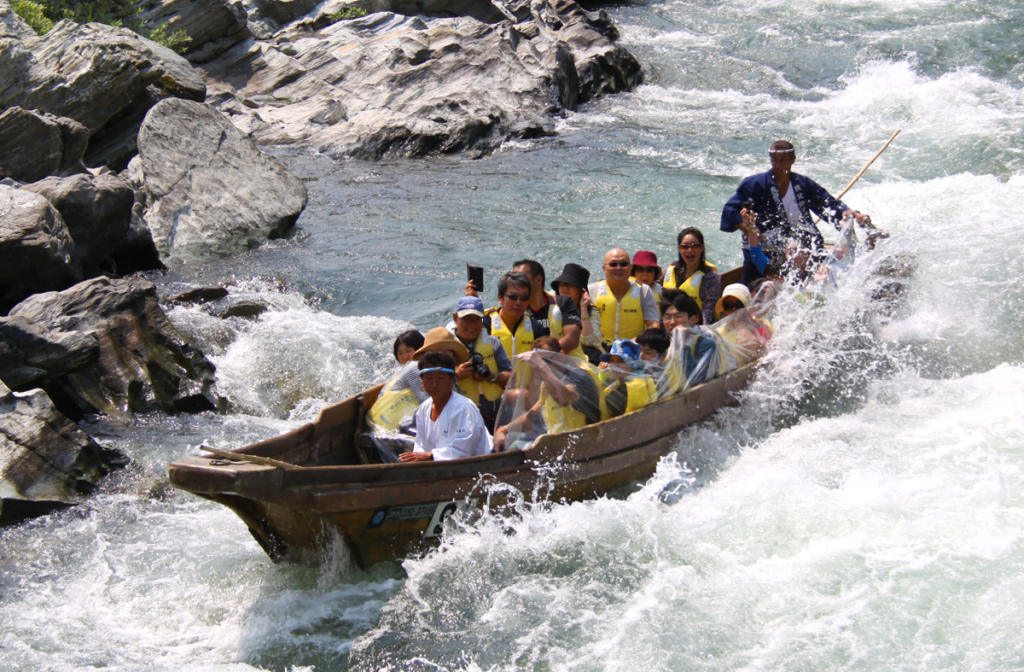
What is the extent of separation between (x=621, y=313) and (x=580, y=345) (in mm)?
657

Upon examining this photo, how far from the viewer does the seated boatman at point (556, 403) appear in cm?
564

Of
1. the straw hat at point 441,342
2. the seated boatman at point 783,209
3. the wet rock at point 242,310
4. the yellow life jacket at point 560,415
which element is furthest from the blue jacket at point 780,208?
the wet rock at point 242,310

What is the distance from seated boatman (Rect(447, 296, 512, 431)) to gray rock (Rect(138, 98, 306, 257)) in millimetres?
6598

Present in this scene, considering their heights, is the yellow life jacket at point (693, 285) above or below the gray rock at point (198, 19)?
below

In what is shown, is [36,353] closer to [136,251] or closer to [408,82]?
[136,251]

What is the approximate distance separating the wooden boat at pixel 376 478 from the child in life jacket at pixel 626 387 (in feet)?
0.30

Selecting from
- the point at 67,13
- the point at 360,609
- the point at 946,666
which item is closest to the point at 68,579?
the point at 360,609

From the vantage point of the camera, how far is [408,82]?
17.6 metres

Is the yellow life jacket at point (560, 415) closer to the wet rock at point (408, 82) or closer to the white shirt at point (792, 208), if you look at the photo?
the white shirt at point (792, 208)

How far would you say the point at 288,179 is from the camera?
1287 centimetres

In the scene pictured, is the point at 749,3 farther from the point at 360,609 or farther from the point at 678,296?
the point at 360,609

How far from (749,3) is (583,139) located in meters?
11.3

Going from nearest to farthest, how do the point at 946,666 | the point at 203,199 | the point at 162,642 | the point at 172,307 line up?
the point at 946,666 → the point at 162,642 → the point at 172,307 → the point at 203,199

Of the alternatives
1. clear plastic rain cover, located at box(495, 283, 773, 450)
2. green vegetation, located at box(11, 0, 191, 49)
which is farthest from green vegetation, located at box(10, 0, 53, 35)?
clear plastic rain cover, located at box(495, 283, 773, 450)
